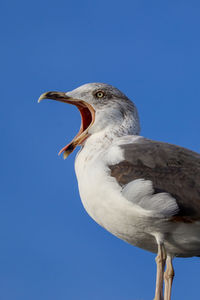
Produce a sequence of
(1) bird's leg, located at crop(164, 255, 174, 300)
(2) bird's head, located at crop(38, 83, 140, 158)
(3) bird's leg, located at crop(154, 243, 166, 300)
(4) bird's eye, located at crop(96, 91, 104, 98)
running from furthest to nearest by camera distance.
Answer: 1. (4) bird's eye, located at crop(96, 91, 104, 98)
2. (2) bird's head, located at crop(38, 83, 140, 158)
3. (1) bird's leg, located at crop(164, 255, 174, 300)
4. (3) bird's leg, located at crop(154, 243, 166, 300)

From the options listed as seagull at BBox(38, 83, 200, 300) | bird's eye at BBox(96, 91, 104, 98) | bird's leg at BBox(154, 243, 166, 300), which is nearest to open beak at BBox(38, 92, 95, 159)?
seagull at BBox(38, 83, 200, 300)

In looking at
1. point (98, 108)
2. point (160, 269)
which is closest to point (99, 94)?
point (98, 108)

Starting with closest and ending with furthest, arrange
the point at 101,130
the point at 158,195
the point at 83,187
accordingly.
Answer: the point at 158,195 < the point at 83,187 < the point at 101,130

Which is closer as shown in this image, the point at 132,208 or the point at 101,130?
the point at 132,208

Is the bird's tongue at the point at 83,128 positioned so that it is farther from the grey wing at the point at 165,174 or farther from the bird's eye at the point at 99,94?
the grey wing at the point at 165,174

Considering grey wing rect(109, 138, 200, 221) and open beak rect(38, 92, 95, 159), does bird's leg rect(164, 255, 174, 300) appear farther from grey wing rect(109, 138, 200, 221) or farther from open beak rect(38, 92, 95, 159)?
open beak rect(38, 92, 95, 159)

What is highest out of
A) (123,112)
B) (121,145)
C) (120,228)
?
(123,112)

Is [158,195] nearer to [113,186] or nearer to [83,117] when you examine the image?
[113,186]

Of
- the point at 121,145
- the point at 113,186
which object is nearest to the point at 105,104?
the point at 121,145
